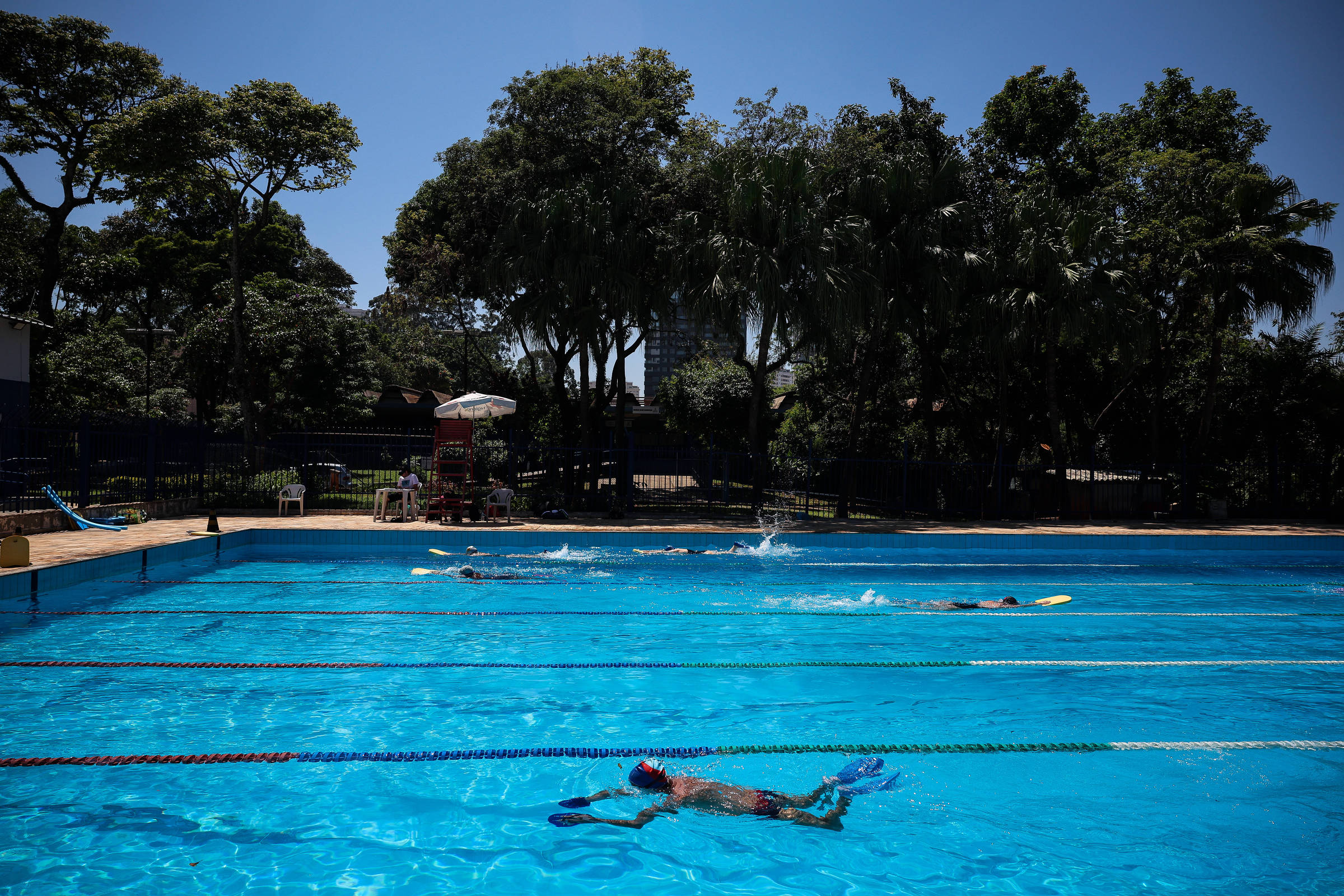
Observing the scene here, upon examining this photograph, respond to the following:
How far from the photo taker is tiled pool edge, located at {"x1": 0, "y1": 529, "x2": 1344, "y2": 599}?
1309 centimetres

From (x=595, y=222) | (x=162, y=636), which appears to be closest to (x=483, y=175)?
(x=595, y=222)

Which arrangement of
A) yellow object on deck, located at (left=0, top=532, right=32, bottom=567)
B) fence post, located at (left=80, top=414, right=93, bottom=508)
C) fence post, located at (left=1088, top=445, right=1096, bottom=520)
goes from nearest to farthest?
yellow object on deck, located at (left=0, top=532, right=32, bottom=567) → fence post, located at (left=80, top=414, right=93, bottom=508) → fence post, located at (left=1088, top=445, right=1096, bottom=520)

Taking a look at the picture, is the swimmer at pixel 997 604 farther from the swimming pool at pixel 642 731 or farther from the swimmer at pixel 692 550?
the swimmer at pixel 692 550

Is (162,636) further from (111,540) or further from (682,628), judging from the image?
(682,628)

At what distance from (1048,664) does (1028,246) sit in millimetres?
13683

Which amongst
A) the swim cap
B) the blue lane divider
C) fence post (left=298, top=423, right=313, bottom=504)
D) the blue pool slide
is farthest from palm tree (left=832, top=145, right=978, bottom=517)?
the swim cap

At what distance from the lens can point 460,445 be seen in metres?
16.8

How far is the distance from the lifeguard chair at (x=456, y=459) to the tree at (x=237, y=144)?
4422 mm

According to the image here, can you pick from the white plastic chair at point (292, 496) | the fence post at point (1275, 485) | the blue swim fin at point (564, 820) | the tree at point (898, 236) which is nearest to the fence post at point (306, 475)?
the white plastic chair at point (292, 496)

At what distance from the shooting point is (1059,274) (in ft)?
60.6

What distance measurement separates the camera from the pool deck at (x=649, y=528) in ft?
38.1

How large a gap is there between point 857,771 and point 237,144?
61.0 feet

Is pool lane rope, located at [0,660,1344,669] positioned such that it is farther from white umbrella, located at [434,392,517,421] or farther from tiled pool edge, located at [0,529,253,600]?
white umbrella, located at [434,392,517,421]

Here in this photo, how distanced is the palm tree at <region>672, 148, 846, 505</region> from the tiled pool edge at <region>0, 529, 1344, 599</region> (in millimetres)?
3752
